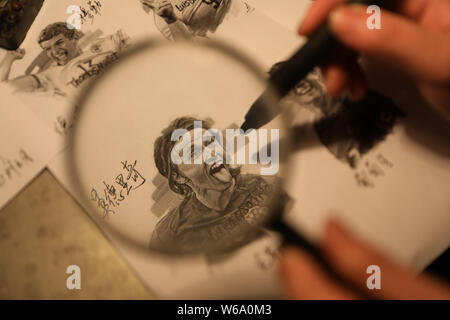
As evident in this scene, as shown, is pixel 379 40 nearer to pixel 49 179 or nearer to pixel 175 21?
pixel 175 21

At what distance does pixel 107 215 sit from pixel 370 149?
45 centimetres

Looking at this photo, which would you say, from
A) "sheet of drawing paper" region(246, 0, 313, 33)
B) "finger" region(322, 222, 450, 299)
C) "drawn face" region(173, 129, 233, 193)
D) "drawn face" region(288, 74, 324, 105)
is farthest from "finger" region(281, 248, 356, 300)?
"sheet of drawing paper" region(246, 0, 313, 33)

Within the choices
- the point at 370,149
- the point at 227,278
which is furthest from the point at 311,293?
the point at 370,149

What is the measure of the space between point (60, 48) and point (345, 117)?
0.51m

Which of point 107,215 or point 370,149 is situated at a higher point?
point 370,149

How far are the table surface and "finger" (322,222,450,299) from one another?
29 centimetres

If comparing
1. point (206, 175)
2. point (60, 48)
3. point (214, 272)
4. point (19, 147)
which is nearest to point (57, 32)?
point (60, 48)

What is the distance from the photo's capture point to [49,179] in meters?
0.44

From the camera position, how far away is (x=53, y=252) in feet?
1.42

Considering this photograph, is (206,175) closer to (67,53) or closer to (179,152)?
(179,152)

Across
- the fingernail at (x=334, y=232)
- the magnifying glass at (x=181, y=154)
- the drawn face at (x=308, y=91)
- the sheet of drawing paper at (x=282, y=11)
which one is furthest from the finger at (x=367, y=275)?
the sheet of drawing paper at (x=282, y=11)

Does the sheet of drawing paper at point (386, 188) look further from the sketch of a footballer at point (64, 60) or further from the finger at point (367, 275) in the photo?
the sketch of a footballer at point (64, 60)

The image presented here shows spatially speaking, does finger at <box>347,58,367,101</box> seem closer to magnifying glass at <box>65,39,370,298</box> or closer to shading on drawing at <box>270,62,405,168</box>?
shading on drawing at <box>270,62,405,168</box>

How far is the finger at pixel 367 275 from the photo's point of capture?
11.8 inches
